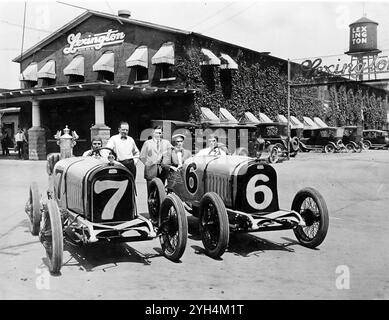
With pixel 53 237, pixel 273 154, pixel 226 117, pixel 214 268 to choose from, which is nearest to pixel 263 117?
pixel 226 117

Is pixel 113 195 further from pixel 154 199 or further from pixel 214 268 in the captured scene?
pixel 154 199

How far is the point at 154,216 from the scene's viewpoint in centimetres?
739

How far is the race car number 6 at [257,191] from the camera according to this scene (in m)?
5.77

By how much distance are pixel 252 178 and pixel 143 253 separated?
167cm

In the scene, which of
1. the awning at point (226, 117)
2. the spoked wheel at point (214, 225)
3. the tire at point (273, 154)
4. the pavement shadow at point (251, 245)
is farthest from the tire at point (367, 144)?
the spoked wheel at point (214, 225)

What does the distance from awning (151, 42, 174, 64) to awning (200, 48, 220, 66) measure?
64.1 inches

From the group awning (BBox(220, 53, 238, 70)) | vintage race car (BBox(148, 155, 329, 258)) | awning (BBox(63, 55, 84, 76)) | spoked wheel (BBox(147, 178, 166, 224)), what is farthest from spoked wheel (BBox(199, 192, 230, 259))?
awning (BBox(63, 55, 84, 76))

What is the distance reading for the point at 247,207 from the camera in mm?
5773

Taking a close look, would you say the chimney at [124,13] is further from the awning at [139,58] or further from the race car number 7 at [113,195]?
the race car number 7 at [113,195]

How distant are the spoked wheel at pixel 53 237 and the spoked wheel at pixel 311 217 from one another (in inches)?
121

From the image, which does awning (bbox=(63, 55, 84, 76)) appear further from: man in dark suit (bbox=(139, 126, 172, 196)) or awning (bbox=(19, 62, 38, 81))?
man in dark suit (bbox=(139, 126, 172, 196))

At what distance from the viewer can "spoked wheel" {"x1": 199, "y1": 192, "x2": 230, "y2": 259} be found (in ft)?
16.7

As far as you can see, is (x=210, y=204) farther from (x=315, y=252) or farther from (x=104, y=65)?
(x=104, y=65)

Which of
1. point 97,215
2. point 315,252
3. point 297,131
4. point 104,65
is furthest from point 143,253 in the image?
point 297,131
